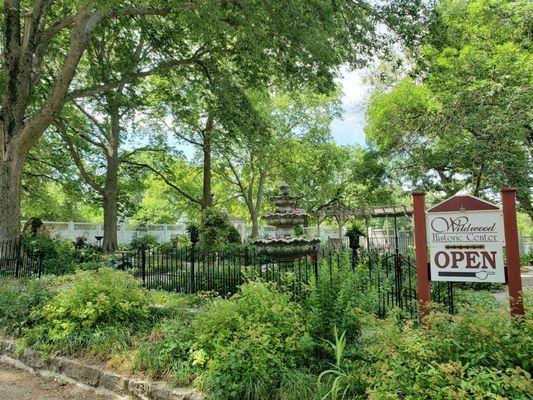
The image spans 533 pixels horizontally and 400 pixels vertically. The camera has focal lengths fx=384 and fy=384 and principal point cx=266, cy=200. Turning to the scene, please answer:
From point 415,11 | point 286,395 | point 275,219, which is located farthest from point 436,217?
point 415,11

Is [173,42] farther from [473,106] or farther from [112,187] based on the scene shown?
[473,106]

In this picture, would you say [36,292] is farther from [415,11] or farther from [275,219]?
[415,11]

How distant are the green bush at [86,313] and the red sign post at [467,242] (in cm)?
376

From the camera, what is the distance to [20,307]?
229 inches

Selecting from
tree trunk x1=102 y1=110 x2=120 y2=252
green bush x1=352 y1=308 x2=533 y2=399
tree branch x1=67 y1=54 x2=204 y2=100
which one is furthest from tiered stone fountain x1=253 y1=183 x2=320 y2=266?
tree trunk x1=102 y1=110 x2=120 y2=252

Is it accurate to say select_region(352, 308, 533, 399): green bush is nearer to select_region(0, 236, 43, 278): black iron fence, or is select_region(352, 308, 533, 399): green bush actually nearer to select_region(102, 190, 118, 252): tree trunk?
select_region(0, 236, 43, 278): black iron fence

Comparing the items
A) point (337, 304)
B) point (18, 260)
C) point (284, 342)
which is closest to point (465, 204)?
point (337, 304)

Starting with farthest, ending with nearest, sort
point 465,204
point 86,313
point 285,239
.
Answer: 1. point 285,239
2. point 86,313
3. point 465,204

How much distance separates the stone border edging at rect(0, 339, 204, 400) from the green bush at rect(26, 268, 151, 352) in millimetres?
186

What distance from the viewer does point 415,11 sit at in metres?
8.62

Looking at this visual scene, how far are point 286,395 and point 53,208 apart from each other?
26.0m

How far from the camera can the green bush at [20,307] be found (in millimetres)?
5660

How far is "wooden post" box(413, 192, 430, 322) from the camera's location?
3932 millimetres

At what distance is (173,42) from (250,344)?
11.9m
